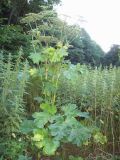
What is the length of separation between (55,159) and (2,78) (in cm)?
101

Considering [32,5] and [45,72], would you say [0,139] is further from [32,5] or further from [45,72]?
[32,5]

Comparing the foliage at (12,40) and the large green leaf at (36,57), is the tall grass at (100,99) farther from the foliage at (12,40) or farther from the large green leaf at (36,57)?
the foliage at (12,40)

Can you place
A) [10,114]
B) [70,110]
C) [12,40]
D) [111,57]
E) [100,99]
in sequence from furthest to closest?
[111,57] < [12,40] < [100,99] < [10,114] < [70,110]

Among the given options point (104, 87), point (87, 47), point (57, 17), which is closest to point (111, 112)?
point (104, 87)

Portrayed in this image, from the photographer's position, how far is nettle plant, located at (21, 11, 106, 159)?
3.50 meters

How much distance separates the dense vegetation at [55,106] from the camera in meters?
3.58

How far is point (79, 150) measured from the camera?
433 cm

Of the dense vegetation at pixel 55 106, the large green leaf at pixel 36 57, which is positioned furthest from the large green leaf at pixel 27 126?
the large green leaf at pixel 36 57

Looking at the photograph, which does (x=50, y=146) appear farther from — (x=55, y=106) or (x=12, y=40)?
(x=12, y=40)

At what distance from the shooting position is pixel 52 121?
3.61 m

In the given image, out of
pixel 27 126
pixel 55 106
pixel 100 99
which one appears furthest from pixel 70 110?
pixel 100 99

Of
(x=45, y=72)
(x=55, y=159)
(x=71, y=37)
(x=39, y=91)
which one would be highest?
(x=71, y=37)

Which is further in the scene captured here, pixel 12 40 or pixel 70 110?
pixel 12 40

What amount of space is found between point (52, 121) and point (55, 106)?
0.64 feet
